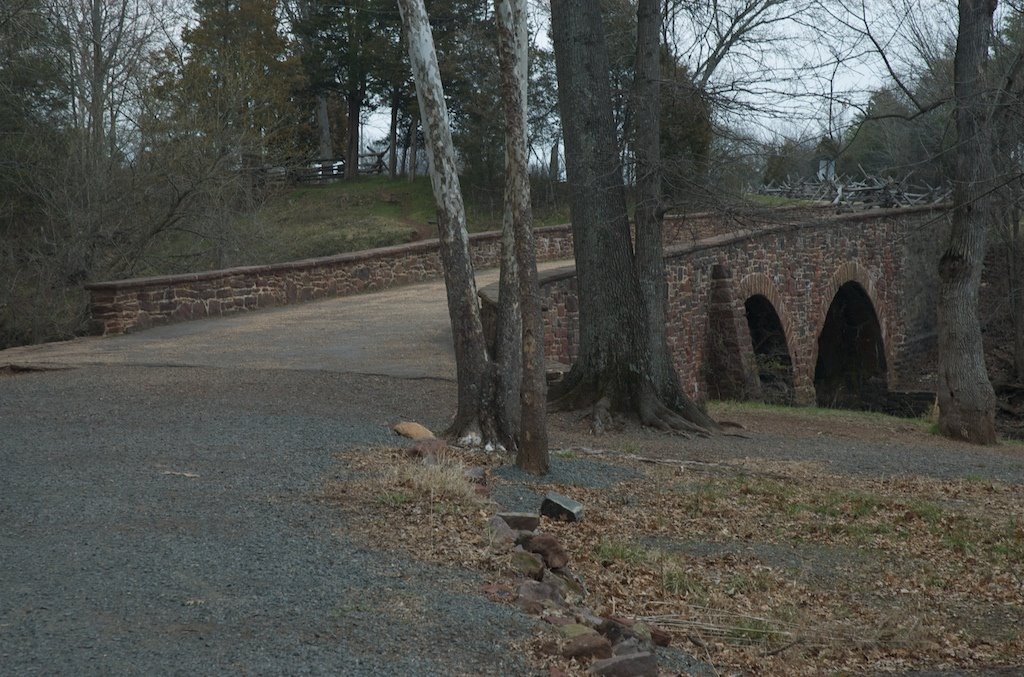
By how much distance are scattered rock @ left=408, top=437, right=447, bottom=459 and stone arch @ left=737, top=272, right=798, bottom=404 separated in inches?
589

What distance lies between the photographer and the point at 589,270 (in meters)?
12.4

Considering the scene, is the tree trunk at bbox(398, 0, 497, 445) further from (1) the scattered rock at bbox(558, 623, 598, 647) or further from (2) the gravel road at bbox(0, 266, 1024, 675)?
(1) the scattered rock at bbox(558, 623, 598, 647)

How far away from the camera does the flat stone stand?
4590 mm

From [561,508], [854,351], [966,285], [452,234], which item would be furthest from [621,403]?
[854,351]

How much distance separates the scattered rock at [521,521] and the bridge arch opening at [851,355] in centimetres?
2165

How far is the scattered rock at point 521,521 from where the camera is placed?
21.9ft

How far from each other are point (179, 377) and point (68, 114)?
12955mm

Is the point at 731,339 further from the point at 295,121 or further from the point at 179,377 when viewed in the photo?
the point at 295,121

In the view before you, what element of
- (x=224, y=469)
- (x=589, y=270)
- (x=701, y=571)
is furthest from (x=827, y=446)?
(x=224, y=469)

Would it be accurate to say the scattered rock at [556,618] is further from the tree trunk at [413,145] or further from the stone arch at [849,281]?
the tree trunk at [413,145]

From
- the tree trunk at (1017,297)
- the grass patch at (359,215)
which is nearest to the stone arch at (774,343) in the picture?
the tree trunk at (1017,297)

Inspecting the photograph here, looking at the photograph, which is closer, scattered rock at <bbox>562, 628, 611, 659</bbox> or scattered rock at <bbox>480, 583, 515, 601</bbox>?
scattered rock at <bbox>562, 628, 611, 659</bbox>

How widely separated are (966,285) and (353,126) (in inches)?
1218

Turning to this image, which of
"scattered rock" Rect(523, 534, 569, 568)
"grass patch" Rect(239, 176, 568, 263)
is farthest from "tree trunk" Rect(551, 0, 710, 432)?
"grass patch" Rect(239, 176, 568, 263)
